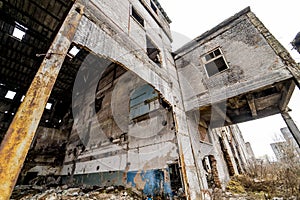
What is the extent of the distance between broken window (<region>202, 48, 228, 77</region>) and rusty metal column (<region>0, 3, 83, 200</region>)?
200 inches

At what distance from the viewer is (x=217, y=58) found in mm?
5402

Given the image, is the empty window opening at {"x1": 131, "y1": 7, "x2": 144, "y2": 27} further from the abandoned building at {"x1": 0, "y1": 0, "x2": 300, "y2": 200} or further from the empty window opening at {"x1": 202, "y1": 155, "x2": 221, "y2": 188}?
the empty window opening at {"x1": 202, "y1": 155, "x2": 221, "y2": 188}

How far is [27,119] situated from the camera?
1496mm

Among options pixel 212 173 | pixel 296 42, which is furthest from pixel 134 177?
pixel 296 42

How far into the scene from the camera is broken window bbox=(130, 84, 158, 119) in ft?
16.9

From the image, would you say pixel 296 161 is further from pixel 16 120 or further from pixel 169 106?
pixel 16 120

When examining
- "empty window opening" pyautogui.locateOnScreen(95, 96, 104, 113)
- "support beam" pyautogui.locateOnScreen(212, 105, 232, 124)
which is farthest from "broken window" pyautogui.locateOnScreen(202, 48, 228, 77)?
"empty window opening" pyautogui.locateOnScreen(95, 96, 104, 113)

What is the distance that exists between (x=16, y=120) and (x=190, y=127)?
4794 millimetres

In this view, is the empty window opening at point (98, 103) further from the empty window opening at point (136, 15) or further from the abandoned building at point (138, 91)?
the empty window opening at point (136, 15)

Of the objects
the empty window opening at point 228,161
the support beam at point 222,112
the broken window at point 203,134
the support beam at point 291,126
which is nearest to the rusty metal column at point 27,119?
the support beam at point 222,112

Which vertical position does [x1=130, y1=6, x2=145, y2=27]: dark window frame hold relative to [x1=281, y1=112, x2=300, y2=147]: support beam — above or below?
above

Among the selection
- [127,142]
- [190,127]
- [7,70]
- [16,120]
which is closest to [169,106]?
[190,127]

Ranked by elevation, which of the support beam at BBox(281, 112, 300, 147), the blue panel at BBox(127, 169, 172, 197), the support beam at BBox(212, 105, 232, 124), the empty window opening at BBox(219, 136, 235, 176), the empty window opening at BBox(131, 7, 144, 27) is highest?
the empty window opening at BBox(131, 7, 144, 27)

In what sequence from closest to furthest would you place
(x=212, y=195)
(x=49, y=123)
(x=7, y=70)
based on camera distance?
(x=212, y=195), (x=7, y=70), (x=49, y=123)
